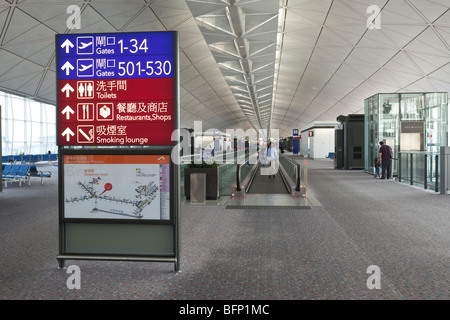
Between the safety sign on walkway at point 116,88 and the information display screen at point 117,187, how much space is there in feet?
0.87

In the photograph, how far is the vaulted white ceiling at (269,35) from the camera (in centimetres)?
1908

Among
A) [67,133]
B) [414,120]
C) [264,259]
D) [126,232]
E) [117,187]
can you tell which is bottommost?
[264,259]

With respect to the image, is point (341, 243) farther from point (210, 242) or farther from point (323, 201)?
point (323, 201)

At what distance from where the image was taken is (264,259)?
5516 millimetres

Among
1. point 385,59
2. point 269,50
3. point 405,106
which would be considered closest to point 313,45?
point 269,50

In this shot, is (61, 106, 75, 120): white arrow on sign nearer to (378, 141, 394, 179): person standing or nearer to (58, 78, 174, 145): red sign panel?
(58, 78, 174, 145): red sign panel

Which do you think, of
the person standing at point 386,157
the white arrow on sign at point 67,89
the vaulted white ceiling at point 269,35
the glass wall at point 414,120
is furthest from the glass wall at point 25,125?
the white arrow on sign at point 67,89

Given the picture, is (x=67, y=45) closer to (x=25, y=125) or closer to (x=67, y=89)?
(x=67, y=89)

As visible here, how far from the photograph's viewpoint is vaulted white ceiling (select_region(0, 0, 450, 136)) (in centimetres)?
1908

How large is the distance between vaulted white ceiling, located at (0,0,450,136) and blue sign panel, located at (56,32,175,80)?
13836 millimetres

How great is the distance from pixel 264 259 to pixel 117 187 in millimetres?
2265

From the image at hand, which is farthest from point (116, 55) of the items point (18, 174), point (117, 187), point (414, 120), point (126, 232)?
point (414, 120)

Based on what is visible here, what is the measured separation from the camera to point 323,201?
11.6 metres

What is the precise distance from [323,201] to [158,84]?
26.0 ft
